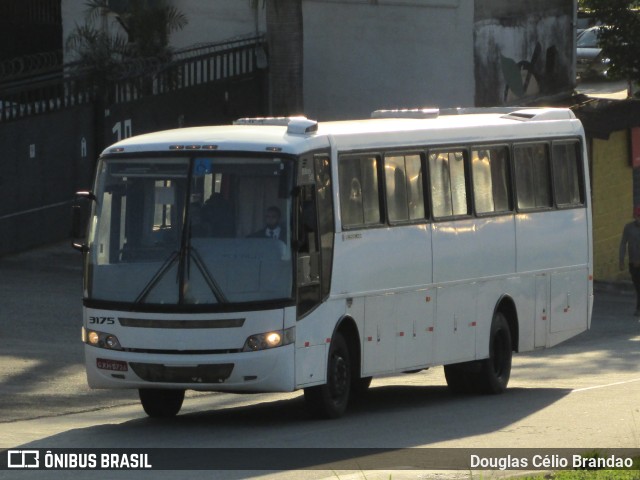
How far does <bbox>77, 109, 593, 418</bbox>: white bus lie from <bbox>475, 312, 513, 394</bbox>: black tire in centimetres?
3

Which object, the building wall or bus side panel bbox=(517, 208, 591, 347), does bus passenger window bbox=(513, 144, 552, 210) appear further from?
the building wall

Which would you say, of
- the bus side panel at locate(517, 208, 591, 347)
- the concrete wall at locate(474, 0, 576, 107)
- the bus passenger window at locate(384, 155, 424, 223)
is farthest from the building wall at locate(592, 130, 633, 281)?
the bus passenger window at locate(384, 155, 424, 223)

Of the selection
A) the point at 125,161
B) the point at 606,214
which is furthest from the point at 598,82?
the point at 125,161

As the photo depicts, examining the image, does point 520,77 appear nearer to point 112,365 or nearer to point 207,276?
point 207,276

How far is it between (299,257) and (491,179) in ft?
13.3

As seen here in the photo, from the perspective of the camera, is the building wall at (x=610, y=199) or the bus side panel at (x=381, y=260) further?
the building wall at (x=610, y=199)

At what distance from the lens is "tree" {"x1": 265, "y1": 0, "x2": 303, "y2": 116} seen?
A: 1031 inches

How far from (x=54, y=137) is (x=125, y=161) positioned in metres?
12.8

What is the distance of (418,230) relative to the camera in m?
14.4

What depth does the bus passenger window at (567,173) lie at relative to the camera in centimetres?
1698

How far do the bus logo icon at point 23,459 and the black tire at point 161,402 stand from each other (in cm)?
235

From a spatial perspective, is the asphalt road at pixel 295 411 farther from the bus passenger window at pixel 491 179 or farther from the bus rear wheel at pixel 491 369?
the bus passenger window at pixel 491 179

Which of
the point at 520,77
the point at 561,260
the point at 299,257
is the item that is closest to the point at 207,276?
the point at 299,257

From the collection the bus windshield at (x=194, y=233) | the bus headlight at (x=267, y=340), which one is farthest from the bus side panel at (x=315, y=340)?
the bus windshield at (x=194, y=233)
